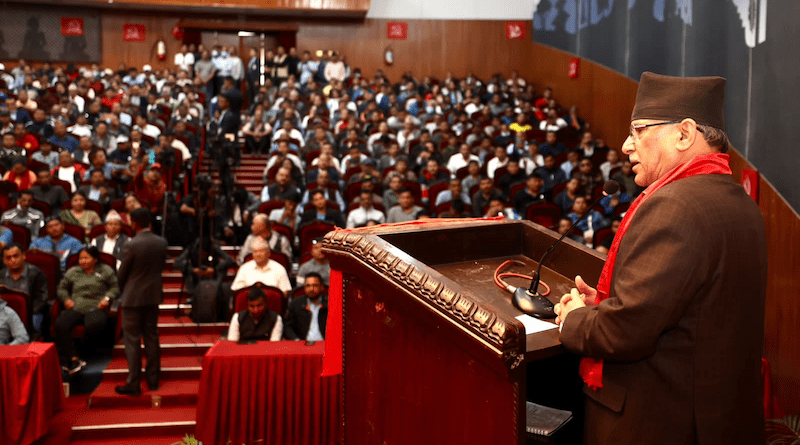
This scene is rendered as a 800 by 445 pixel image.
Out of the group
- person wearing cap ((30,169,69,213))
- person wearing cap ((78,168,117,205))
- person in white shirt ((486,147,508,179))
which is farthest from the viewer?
person in white shirt ((486,147,508,179))

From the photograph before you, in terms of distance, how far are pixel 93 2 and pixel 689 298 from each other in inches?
543

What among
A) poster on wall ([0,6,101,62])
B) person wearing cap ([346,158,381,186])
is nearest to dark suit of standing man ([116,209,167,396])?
person wearing cap ([346,158,381,186])

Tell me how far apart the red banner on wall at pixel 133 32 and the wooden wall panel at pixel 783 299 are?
12.2 metres

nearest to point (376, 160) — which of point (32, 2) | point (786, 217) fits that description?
point (786, 217)

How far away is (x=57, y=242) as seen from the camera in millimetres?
5465

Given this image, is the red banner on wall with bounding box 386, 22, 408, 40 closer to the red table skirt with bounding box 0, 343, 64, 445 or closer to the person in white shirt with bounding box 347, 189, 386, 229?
the person in white shirt with bounding box 347, 189, 386, 229

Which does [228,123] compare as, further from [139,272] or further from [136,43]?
[136,43]

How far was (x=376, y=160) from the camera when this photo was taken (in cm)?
815

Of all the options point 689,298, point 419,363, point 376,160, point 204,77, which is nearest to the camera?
point 689,298

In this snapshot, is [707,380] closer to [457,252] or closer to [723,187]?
[723,187]

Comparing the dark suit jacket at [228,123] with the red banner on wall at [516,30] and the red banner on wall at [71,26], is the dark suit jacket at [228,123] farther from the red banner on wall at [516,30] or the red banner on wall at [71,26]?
the red banner on wall at [516,30]

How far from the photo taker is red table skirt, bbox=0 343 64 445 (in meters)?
3.55

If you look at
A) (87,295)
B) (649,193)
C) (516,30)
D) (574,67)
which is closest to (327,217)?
(87,295)

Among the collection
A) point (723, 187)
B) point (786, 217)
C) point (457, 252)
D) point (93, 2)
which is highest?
point (93, 2)
